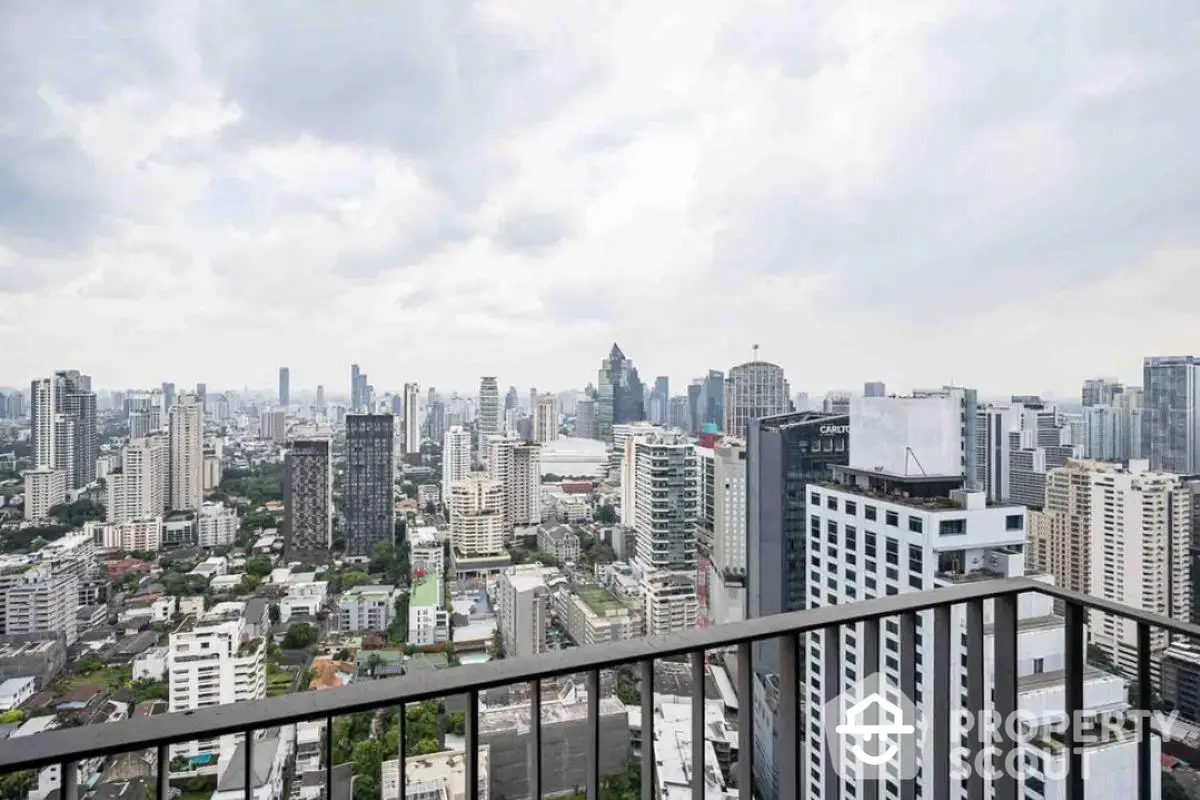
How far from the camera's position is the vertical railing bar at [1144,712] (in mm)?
1036

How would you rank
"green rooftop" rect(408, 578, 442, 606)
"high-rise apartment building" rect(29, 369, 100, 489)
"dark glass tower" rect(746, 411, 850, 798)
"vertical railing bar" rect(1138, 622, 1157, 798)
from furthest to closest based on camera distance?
1. "dark glass tower" rect(746, 411, 850, 798)
2. "green rooftop" rect(408, 578, 442, 606)
3. "high-rise apartment building" rect(29, 369, 100, 489)
4. "vertical railing bar" rect(1138, 622, 1157, 798)

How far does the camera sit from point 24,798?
65cm

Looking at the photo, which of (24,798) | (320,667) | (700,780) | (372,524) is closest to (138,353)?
(372,524)

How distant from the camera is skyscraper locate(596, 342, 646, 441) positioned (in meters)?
7.02

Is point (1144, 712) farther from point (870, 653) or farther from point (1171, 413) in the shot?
point (1171, 413)

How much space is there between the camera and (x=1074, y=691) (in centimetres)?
113

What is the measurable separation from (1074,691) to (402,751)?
1.14 meters

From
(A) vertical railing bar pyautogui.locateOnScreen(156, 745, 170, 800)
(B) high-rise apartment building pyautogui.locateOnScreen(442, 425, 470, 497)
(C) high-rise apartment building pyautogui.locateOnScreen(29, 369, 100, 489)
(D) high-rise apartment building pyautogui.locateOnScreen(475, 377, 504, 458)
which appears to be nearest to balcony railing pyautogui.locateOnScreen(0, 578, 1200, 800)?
(A) vertical railing bar pyautogui.locateOnScreen(156, 745, 170, 800)

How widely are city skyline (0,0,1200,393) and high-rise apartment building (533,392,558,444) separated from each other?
2.09 meters

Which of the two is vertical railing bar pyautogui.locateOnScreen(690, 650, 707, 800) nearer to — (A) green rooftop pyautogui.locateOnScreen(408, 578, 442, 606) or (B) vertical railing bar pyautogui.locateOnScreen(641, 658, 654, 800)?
(B) vertical railing bar pyautogui.locateOnScreen(641, 658, 654, 800)

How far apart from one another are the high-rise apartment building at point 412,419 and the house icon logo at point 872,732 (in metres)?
4.91

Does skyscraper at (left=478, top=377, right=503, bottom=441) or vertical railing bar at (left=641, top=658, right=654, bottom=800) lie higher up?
skyscraper at (left=478, top=377, right=503, bottom=441)

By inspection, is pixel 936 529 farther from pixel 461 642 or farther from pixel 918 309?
pixel 461 642

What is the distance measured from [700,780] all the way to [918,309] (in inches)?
161
